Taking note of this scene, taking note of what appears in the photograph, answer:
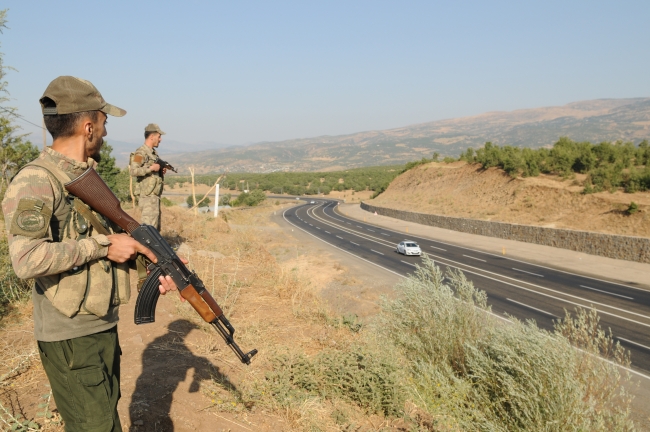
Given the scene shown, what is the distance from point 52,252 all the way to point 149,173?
5.85 m

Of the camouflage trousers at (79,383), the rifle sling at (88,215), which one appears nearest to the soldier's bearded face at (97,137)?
the rifle sling at (88,215)

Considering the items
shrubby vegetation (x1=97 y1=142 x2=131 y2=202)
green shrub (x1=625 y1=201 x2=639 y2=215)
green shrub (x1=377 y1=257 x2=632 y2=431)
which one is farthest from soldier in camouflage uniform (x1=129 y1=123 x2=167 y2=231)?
green shrub (x1=625 y1=201 x2=639 y2=215)

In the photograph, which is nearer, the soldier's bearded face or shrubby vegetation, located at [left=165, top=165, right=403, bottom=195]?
the soldier's bearded face

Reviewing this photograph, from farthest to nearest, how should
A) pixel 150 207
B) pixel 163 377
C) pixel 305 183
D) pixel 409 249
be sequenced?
pixel 305 183, pixel 409 249, pixel 150 207, pixel 163 377

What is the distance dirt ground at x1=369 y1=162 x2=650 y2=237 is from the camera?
27.0 m

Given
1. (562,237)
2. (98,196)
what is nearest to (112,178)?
(98,196)

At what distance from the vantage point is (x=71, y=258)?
2.16m

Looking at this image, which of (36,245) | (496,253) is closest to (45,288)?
(36,245)

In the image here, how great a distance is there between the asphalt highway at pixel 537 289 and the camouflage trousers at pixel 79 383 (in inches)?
303

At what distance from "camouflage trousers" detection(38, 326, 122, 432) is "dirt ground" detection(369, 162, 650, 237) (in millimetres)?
28085

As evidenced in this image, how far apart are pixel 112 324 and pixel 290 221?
43649mm

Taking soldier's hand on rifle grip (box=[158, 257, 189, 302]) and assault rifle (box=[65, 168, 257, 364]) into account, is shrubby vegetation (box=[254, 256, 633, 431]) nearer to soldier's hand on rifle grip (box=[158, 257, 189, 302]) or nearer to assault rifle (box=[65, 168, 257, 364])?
assault rifle (box=[65, 168, 257, 364])

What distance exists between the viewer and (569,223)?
94.9 feet

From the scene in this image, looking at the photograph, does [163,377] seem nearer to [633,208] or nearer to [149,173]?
[149,173]
